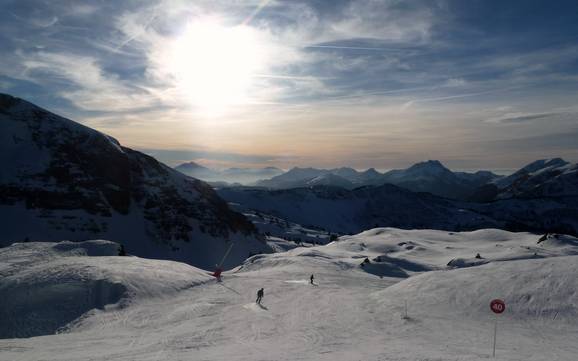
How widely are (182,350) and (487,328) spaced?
15520mm

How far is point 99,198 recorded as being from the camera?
10238cm

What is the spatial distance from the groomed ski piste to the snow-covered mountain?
53.9 meters

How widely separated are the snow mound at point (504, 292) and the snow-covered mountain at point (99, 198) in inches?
2887

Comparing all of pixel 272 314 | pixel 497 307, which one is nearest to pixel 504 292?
pixel 497 307

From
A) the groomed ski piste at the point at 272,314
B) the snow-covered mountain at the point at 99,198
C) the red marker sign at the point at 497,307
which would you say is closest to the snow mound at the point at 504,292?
the groomed ski piste at the point at 272,314

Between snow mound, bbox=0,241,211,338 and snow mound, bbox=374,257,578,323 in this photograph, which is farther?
snow mound, bbox=0,241,211,338

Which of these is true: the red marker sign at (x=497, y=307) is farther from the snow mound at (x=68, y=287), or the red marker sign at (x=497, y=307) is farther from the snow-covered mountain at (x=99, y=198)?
the snow-covered mountain at (x=99, y=198)

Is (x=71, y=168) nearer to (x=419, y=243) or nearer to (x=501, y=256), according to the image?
(x=419, y=243)

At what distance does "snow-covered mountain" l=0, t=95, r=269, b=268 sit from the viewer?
92.2 metres

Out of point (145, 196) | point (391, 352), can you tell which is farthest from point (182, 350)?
point (145, 196)

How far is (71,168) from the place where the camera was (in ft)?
349

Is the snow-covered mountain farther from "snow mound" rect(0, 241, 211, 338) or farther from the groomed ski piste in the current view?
"snow mound" rect(0, 241, 211, 338)

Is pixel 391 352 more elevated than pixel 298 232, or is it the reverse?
pixel 391 352

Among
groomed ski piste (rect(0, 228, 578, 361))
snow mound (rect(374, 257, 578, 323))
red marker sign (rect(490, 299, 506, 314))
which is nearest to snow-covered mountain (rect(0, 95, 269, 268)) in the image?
groomed ski piste (rect(0, 228, 578, 361))
